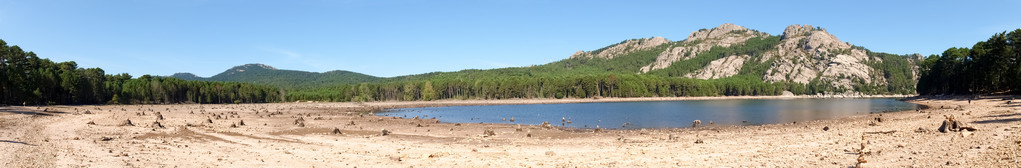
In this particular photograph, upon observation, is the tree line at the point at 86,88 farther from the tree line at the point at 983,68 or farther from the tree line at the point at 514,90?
the tree line at the point at 983,68

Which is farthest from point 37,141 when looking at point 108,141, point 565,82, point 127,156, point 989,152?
point 565,82

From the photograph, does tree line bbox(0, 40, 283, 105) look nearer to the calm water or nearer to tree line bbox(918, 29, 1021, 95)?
the calm water

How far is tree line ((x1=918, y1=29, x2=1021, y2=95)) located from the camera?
6938cm

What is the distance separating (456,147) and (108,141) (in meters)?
14.0

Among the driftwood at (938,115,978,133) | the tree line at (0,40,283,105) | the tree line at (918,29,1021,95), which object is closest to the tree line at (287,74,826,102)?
the tree line at (0,40,283,105)

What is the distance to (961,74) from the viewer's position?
89.4 metres

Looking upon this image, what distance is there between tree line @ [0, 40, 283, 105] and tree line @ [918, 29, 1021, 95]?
131 metres

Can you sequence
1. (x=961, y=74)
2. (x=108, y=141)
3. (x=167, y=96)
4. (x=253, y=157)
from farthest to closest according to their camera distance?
(x=167, y=96) → (x=961, y=74) → (x=108, y=141) → (x=253, y=157)

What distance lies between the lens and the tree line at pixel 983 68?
228 ft

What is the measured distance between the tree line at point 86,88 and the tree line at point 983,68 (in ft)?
431

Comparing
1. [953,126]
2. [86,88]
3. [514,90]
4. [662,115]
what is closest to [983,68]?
[662,115]

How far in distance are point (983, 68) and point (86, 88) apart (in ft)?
520

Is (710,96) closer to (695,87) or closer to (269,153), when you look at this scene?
(695,87)

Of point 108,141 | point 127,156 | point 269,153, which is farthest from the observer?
point 108,141
